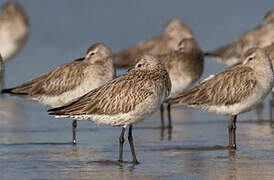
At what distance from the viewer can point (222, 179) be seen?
9.62 m

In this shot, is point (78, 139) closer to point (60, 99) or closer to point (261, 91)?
point (60, 99)

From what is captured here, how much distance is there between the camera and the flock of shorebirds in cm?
1109

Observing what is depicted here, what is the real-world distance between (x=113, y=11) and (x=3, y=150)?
1804 cm

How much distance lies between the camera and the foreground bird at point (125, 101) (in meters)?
11.0

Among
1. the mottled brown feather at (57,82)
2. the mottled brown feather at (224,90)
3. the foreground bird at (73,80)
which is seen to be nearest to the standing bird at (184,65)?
the foreground bird at (73,80)

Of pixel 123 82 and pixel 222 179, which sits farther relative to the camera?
pixel 123 82

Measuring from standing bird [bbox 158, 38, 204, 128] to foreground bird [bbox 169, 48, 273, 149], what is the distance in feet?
9.63

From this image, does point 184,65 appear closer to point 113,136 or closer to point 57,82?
point 57,82

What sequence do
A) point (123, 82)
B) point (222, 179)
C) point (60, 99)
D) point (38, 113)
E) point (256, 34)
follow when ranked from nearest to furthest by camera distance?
point (222, 179) → point (123, 82) → point (60, 99) → point (38, 113) → point (256, 34)

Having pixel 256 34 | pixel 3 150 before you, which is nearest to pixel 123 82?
pixel 3 150

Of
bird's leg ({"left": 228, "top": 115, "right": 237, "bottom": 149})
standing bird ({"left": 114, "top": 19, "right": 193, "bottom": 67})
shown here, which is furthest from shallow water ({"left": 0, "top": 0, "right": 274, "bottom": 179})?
standing bird ({"left": 114, "top": 19, "right": 193, "bottom": 67})

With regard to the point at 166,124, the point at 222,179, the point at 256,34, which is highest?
the point at 256,34

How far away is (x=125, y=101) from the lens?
1106 centimetres

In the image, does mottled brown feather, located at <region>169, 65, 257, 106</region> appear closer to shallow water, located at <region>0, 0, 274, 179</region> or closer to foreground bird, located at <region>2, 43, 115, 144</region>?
shallow water, located at <region>0, 0, 274, 179</region>
